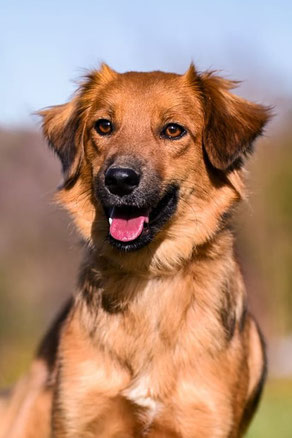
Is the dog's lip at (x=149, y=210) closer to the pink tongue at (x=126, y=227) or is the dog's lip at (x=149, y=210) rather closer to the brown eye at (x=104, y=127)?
the pink tongue at (x=126, y=227)

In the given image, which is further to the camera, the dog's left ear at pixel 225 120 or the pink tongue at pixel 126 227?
the dog's left ear at pixel 225 120

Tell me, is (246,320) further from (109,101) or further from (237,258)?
(109,101)

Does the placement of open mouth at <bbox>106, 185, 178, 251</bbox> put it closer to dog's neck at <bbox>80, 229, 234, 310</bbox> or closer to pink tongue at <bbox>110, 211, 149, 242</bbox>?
pink tongue at <bbox>110, 211, 149, 242</bbox>

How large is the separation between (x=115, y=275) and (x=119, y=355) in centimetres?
58

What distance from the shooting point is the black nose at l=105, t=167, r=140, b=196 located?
5.14 m

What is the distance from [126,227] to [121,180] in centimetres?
38

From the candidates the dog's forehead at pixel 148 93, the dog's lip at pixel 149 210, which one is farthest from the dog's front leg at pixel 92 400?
the dog's forehead at pixel 148 93

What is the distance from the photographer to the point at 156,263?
570 centimetres

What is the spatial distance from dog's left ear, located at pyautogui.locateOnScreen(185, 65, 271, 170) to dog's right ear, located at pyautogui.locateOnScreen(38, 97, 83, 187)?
0.90 meters

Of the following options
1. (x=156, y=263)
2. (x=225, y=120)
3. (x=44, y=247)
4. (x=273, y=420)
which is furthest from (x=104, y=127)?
(x=44, y=247)

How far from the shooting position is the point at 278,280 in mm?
26656

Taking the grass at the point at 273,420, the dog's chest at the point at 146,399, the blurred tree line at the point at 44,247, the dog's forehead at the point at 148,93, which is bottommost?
the blurred tree line at the point at 44,247

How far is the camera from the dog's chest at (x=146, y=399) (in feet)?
17.5

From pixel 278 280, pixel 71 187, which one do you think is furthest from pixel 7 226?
pixel 71 187
